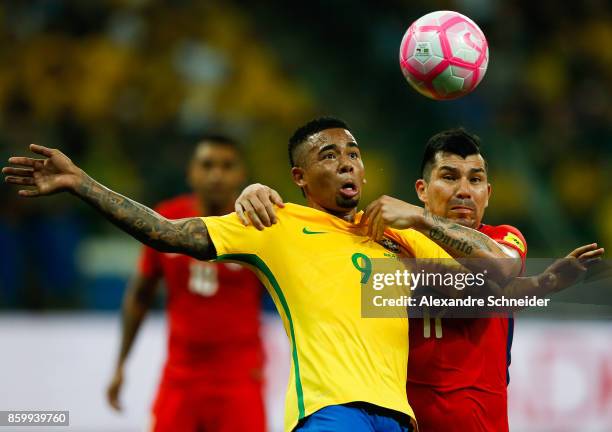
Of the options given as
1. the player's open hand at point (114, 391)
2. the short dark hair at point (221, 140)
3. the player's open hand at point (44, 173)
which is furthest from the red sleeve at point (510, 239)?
the player's open hand at point (114, 391)

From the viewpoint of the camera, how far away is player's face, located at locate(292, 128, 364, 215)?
181 inches

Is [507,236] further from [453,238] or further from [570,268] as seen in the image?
[453,238]

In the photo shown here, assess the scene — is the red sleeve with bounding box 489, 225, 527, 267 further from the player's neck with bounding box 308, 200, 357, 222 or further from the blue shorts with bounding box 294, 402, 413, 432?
the blue shorts with bounding box 294, 402, 413, 432

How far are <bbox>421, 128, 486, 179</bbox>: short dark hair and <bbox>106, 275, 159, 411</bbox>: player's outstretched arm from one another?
2.69m

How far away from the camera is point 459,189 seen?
4840mm

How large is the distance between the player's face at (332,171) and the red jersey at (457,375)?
0.65 metres

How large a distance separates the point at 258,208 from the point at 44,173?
36.8 inches

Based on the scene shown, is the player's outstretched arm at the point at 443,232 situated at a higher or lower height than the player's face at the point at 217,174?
lower

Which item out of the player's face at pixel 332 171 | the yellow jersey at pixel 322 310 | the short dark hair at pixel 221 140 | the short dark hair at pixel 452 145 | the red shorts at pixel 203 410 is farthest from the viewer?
the short dark hair at pixel 221 140

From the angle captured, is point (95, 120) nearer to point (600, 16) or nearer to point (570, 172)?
point (570, 172)

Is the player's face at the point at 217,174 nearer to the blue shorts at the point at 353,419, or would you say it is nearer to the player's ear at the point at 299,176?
the player's ear at the point at 299,176

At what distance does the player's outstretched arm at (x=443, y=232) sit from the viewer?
436 centimetres

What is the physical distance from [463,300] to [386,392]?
670 millimetres

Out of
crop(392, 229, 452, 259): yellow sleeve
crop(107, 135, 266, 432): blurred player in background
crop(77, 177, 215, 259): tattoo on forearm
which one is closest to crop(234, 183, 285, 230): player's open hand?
crop(77, 177, 215, 259): tattoo on forearm
